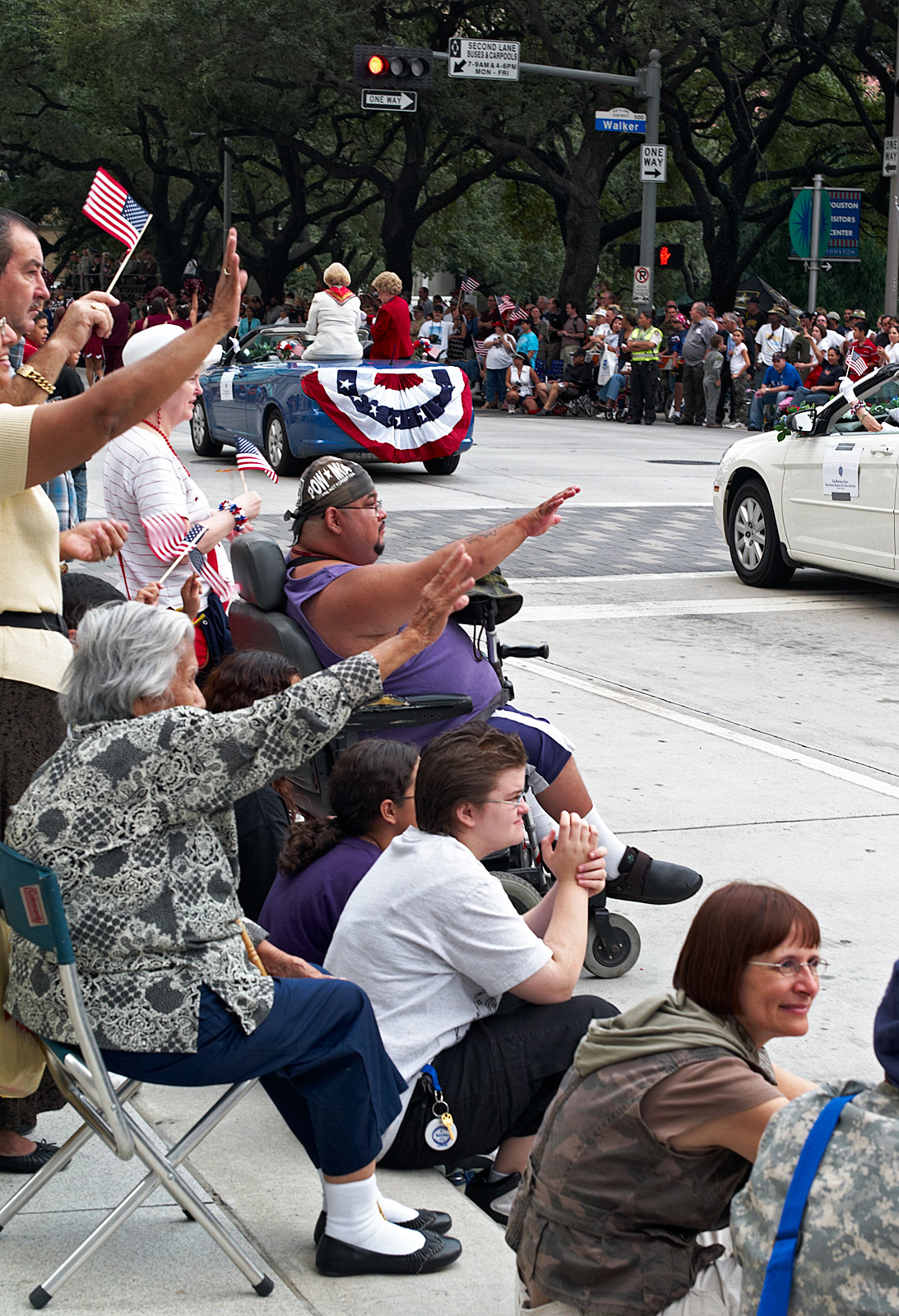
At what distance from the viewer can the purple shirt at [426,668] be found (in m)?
4.93

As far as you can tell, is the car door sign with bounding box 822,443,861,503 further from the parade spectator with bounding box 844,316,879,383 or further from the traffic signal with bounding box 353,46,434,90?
the traffic signal with bounding box 353,46,434,90

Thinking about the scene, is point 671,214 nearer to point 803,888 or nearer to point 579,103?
point 579,103

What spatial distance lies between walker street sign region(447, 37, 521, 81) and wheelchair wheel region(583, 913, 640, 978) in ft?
77.0

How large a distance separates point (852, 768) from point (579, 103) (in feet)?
87.1

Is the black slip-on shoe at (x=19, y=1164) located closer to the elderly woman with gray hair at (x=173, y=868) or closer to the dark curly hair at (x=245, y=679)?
the elderly woman with gray hair at (x=173, y=868)

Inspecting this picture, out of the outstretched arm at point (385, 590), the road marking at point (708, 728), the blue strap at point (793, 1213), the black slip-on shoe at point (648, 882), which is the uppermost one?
the outstretched arm at point (385, 590)

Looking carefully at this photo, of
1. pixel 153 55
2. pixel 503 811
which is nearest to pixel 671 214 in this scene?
pixel 153 55

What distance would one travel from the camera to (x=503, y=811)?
145 inches

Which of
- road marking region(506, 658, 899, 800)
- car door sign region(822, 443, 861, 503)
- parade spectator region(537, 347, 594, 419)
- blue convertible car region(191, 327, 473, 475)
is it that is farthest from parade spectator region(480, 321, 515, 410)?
road marking region(506, 658, 899, 800)

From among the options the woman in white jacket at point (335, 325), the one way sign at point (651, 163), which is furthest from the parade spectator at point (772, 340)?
the woman in white jacket at point (335, 325)

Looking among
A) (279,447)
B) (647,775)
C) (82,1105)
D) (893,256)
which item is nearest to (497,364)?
(893,256)

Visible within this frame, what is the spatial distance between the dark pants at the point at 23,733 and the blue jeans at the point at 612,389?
24379mm

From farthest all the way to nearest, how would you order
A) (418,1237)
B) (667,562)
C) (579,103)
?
(579,103) < (667,562) < (418,1237)

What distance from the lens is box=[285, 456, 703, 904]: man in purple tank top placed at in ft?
16.1
